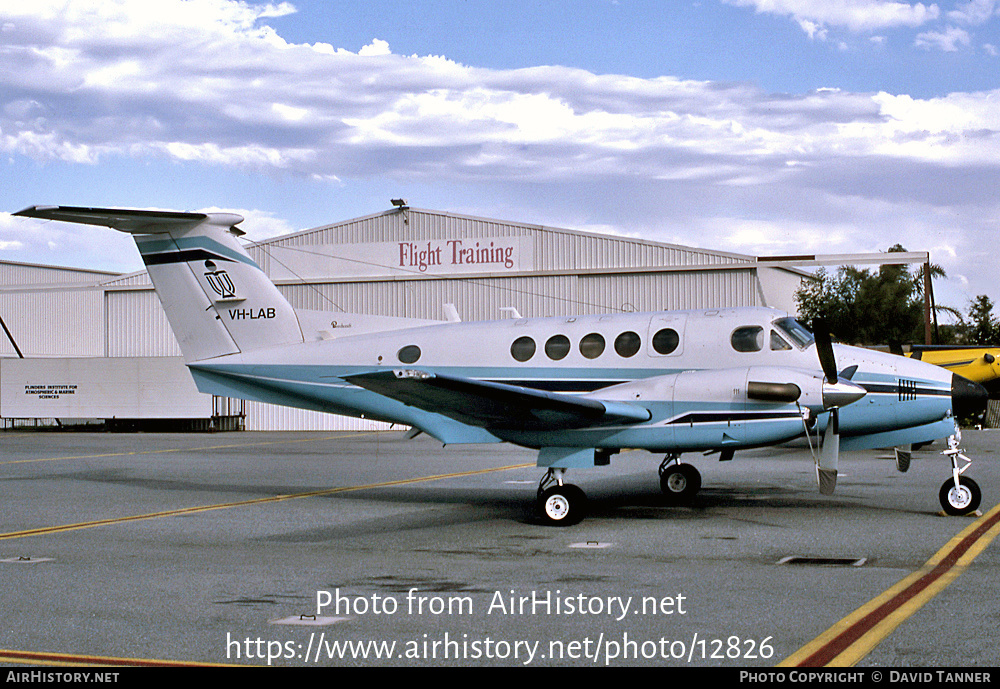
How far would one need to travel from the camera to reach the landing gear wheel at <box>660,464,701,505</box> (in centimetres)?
1507

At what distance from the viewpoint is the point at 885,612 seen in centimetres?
724

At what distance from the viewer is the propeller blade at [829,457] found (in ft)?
39.9

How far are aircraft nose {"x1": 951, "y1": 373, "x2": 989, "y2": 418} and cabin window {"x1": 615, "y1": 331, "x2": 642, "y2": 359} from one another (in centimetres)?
426

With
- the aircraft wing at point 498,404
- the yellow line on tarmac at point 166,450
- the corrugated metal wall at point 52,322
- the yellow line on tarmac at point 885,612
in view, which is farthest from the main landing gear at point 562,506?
the corrugated metal wall at point 52,322

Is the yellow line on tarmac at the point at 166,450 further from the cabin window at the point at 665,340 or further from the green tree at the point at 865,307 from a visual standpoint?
the green tree at the point at 865,307

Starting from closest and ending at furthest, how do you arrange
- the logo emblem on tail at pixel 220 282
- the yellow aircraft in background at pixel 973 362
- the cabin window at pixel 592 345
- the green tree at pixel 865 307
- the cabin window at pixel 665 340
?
the cabin window at pixel 665 340
the cabin window at pixel 592 345
the logo emblem on tail at pixel 220 282
the yellow aircraft in background at pixel 973 362
the green tree at pixel 865 307

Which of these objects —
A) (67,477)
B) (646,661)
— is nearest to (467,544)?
(646,661)

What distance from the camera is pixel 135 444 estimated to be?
31734 mm

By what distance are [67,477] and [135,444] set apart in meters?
12.1

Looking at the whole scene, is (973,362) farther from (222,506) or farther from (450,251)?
(450,251)

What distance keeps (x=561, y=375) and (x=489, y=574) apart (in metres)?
5.41

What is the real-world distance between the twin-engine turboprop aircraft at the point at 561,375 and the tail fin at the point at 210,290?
24 mm
